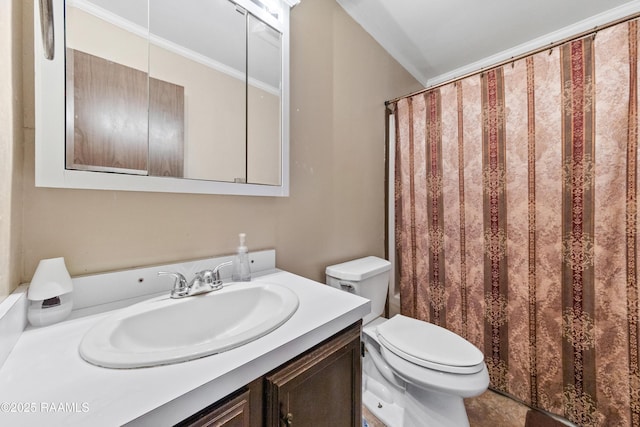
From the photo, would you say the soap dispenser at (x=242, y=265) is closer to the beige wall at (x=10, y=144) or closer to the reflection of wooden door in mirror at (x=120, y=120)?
the reflection of wooden door in mirror at (x=120, y=120)

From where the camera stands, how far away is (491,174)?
1388mm

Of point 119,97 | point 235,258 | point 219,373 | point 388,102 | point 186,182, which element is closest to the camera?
point 219,373

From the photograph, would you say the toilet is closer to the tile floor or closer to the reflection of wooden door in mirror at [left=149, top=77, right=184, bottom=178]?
the tile floor

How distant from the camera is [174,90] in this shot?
2.72 feet

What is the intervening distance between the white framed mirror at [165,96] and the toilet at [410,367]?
2.22 feet

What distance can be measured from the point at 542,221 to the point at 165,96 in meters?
1.75

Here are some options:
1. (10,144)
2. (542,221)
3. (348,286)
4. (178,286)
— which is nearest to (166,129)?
(10,144)

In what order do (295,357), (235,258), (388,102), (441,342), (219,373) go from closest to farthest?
1. (219,373)
2. (295,357)
3. (235,258)
4. (441,342)
5. (388,102)

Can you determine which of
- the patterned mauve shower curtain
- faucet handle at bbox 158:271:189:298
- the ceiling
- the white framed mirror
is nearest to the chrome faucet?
faucet handle at bbox 158:271:189:298

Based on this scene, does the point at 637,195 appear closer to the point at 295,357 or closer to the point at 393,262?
the point at 393,262

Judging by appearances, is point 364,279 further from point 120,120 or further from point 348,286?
point 120,120

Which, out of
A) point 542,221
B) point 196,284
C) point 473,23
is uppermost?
point 473,23

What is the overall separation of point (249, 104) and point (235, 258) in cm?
63

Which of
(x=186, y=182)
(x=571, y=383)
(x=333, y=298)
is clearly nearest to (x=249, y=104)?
(x=186, y=182)
